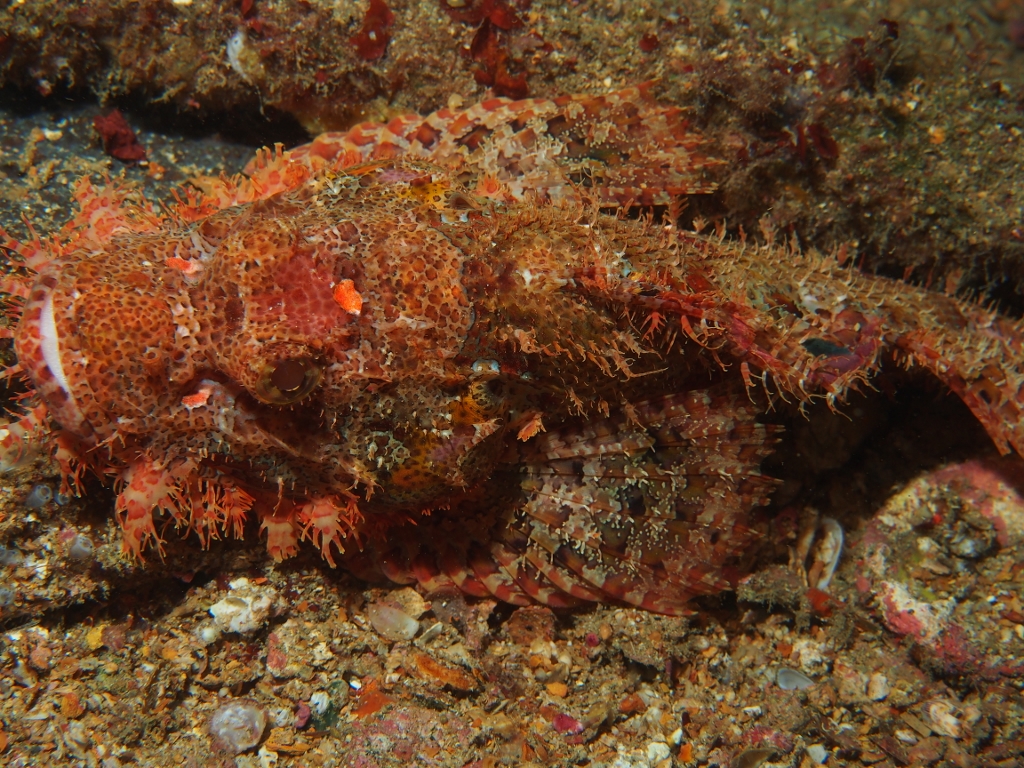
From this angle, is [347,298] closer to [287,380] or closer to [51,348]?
[287,380]

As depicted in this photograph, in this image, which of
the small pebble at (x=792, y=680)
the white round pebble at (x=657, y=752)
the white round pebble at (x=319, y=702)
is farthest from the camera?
the small pebble at (x=792, y=680)

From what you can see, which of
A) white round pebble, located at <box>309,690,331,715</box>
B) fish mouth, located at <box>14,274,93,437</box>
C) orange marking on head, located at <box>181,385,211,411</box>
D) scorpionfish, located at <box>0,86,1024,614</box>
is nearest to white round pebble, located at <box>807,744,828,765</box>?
scorpionfish, located at <box>0,86,1024,614</box>

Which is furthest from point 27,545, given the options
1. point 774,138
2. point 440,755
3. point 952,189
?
point 952,189

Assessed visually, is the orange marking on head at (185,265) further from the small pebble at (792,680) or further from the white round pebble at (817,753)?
the white round pebble at (817,753)

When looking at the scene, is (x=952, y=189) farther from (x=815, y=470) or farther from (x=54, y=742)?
(x=54, y=742)

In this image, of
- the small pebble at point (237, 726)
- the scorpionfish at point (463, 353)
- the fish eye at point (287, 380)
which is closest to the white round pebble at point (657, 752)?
the scorpionfish at point (463, 353)

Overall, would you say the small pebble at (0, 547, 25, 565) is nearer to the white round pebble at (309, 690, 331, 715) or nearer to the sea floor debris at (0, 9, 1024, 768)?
the sea floor debris at (0, 9, 1024, 768)
